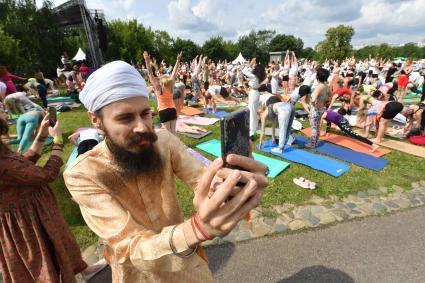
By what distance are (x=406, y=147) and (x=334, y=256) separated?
18.6 ft

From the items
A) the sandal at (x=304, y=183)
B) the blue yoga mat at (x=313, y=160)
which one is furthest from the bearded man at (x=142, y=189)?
the blue yoga mat at (x=313, y=160)

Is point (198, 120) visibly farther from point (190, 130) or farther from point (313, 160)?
point (313, 160)

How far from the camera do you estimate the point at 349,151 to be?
689 cm

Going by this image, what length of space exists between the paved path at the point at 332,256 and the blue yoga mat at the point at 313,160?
6.19 ft

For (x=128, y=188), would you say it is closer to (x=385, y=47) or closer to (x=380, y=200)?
(x=380, y=200)

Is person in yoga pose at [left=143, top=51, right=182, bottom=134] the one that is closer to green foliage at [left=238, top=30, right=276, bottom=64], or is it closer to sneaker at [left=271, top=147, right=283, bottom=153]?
sneaker at [left=271, top=147, right=283, bottom=153]

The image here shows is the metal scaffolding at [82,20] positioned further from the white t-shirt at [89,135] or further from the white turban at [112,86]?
the white turban at [112,86]

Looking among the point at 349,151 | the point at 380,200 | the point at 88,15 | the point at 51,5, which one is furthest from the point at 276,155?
the point at 51,5

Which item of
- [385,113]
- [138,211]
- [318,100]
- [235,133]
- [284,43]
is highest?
[284,43]

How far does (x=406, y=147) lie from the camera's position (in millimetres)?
7113

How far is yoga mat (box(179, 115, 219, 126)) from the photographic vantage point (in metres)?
9.68

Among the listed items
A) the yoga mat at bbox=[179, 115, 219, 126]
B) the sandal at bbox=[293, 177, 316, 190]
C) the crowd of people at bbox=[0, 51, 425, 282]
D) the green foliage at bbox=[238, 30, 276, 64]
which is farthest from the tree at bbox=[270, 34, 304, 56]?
the crowd of people at bbox=[0, 51, 425, 282]

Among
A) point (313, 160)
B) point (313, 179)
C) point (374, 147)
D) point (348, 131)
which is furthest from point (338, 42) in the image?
point (313, 179)

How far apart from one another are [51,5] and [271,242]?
34939 mm
